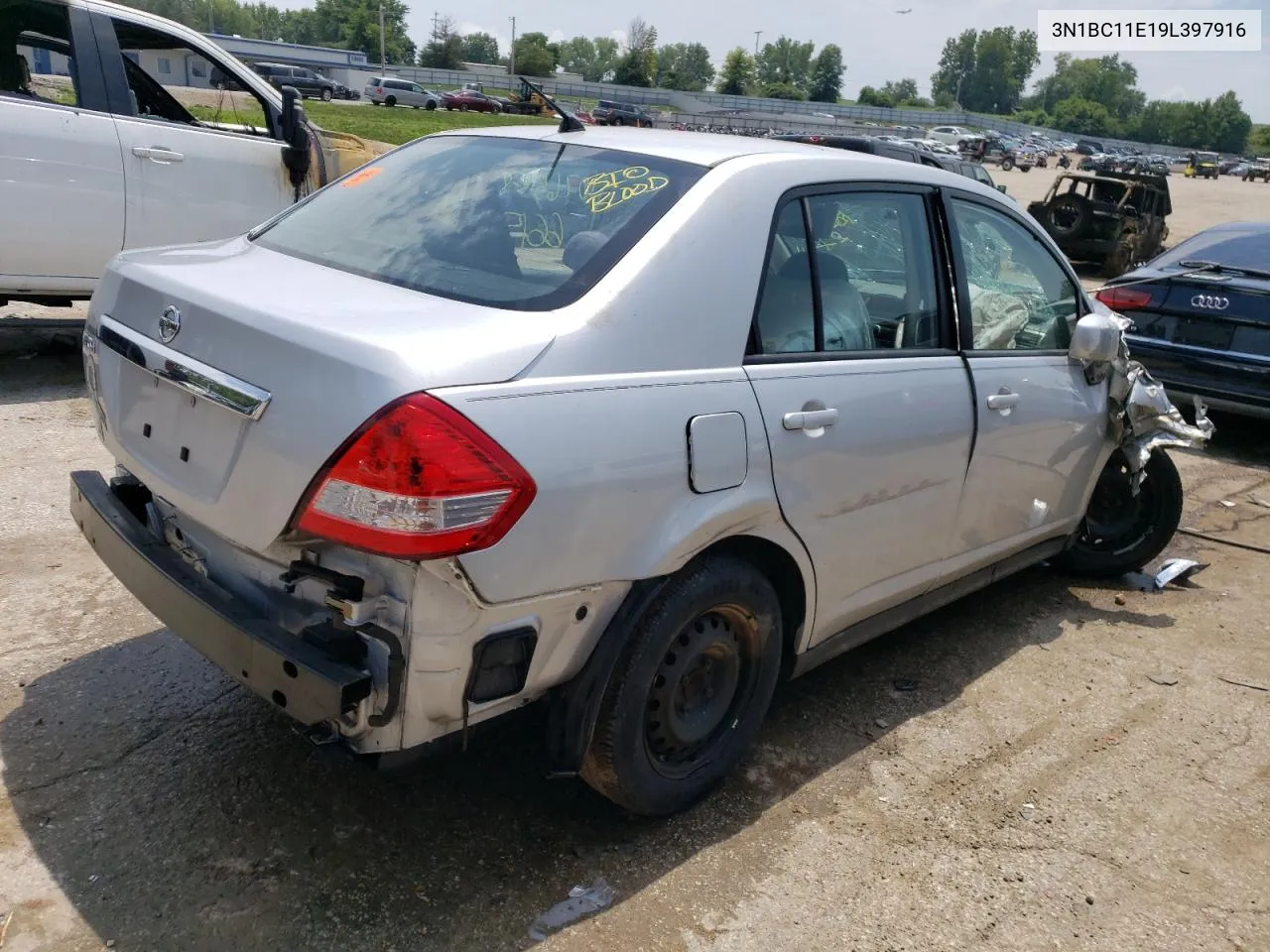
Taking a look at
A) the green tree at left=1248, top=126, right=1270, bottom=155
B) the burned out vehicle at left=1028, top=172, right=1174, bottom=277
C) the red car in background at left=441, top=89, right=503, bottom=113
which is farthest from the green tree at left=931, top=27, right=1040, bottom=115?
the burned out vehicle at left=1028, top=172, right=1174, bottom=277

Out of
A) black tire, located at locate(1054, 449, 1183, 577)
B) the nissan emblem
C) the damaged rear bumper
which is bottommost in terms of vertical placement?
black tire, located at locate(1054, 449, 1183, 577)

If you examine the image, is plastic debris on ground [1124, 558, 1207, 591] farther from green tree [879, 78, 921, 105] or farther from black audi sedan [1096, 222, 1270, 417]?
green tree [879, 78, 921, 105]

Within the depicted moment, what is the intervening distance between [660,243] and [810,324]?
0.59 meters

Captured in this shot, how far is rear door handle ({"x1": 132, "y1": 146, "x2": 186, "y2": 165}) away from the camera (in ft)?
20.1

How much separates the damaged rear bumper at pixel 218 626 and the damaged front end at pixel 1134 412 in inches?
126

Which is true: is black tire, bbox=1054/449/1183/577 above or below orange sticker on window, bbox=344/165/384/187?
below

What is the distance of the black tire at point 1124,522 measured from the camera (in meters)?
4.89

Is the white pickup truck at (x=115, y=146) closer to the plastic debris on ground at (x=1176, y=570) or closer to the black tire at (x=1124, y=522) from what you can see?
the black tire at (x=1124, y=522)

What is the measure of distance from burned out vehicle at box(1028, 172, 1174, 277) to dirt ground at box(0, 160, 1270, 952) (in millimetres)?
14659

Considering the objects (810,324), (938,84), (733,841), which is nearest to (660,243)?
(810,324)

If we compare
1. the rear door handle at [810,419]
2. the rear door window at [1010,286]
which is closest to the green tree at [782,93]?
the rear door window at [1010,286]

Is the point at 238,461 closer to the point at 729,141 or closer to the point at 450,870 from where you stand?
the point at 450,870

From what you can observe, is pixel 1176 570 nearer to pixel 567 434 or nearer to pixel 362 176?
pixel 567 434

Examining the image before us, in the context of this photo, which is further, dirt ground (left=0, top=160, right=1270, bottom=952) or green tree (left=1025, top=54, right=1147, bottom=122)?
green tree (left=1025, top=54, right=1147, bottom=122)
